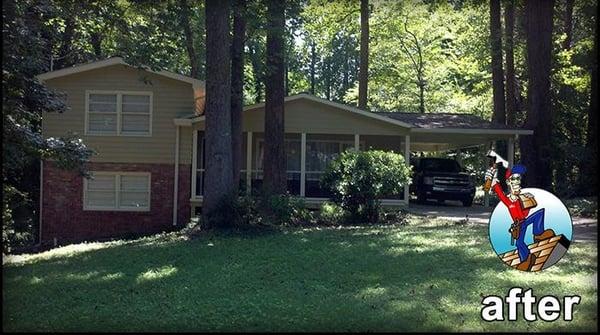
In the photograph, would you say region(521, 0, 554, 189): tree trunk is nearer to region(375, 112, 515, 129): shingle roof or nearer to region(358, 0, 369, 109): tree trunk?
region(375, 112, 515, 129): shingle roof

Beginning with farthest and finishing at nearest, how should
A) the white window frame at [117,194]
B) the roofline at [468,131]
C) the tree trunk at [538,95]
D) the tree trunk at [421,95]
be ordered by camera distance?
the tree trunk at [421,95] → the roofline at [468,131] → the tree trunk at [538,95] → the white window frame at [117,194]

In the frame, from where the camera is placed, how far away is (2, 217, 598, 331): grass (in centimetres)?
644

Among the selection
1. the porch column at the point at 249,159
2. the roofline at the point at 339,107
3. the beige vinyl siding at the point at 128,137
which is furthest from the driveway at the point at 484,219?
the beige vinyl siding at the point at 128,137

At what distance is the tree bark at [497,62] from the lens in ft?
82.4

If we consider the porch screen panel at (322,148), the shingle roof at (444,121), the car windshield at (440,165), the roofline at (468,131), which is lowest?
the car windshield at (440,165)

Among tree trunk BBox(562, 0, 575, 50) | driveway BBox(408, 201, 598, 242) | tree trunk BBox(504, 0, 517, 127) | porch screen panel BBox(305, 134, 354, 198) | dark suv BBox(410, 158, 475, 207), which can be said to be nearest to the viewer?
driveway BBox(408, 201, 598, 242)

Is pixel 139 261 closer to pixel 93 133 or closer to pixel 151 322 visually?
pixel 151 322

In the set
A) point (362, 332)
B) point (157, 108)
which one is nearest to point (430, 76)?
point (157, 108)

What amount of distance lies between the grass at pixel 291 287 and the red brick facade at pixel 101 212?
831 cm

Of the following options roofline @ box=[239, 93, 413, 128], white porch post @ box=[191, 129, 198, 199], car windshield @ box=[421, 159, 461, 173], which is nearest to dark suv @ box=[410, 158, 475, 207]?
car windshield @ box=[421, 159, 461, 173]

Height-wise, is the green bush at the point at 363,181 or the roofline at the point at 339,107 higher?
the roofline at the point at 339,107

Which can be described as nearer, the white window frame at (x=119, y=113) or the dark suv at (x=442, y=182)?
the white window frame at (x=119, y=113)

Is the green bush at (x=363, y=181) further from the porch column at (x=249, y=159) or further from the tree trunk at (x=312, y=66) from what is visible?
the tree trunk at (x=312, y=66)

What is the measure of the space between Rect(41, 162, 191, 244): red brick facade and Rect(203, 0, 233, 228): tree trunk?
19.9 feet
